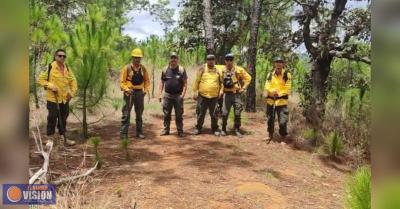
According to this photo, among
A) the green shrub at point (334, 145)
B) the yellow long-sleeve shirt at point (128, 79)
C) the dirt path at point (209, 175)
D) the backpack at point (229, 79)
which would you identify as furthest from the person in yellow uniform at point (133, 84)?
the green shrub at point (334, 145)

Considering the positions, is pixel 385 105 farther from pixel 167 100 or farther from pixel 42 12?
pixel 42 12

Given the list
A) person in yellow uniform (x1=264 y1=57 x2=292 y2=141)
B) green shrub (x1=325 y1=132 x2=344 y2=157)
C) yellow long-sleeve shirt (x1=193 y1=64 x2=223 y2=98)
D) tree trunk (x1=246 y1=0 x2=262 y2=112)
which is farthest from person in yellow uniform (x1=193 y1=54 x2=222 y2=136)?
tree trunk (x1=246 y1=0 x2=262 y2=112)

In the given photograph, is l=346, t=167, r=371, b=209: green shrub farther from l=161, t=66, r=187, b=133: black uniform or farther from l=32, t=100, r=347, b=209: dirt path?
l=161, t=66, r=187, b=133: black uniform

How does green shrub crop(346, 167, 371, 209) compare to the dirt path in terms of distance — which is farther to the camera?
the dirt path

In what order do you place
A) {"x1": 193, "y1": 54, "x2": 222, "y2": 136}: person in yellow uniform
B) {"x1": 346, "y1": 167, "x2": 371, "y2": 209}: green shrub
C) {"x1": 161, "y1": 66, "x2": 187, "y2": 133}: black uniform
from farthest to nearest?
{"x1": 193, "y1": 54, "x2": 222, "y2": 136}: person in yellow uniform → {"x1": 161, "y1": 66, "x2": 187, "y2": 133}: black uniform → {"x1": 346, "y1": 167, "x2": 371, "y2": 209}: green shrub

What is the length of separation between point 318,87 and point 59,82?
5.58m

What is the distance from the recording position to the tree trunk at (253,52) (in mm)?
10922

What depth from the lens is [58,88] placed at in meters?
7.49

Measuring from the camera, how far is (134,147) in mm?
7609

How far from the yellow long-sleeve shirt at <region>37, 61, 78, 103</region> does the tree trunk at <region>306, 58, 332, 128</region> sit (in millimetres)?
5015

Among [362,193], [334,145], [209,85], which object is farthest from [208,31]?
[362,193]

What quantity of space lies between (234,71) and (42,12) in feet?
13.3

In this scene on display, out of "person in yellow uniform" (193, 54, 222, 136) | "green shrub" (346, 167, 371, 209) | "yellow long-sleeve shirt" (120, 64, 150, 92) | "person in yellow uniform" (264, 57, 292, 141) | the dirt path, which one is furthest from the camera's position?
"person in yellow uniform" (193, 54, 222, 136)

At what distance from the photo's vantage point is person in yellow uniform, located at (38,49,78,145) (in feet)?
24.1
